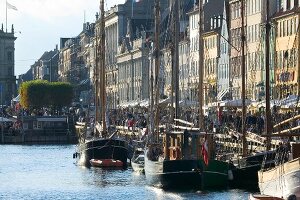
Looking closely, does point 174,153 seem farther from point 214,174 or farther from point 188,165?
point 214,174

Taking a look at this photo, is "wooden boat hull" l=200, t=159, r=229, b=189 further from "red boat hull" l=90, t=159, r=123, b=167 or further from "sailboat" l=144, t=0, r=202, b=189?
"red boat hull" l=90, t=159, r=123, b=167

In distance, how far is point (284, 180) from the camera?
52.0 meters

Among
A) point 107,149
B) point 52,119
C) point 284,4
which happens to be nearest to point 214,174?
point 107,149

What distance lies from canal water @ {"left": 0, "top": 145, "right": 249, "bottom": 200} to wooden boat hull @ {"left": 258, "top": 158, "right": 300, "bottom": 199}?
319 inches

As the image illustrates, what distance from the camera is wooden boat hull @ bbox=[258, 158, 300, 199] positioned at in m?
50.8

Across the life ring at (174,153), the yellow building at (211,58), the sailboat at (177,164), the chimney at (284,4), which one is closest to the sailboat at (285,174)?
the sailboat at (177,164)

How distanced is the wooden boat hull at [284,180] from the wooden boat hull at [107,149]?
40090mm

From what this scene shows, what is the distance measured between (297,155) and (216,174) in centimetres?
1392

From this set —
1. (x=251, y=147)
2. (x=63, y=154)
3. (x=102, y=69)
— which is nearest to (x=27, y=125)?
(x=63, y=154)

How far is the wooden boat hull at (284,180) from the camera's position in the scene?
50781mm

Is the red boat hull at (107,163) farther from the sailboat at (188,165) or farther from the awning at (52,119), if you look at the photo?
the awning at (52,119)

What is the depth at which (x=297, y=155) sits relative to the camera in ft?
178

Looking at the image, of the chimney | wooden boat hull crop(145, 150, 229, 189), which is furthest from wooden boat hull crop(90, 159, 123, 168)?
the chimney

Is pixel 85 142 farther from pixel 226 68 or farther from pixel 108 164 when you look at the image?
pixel 226 68
